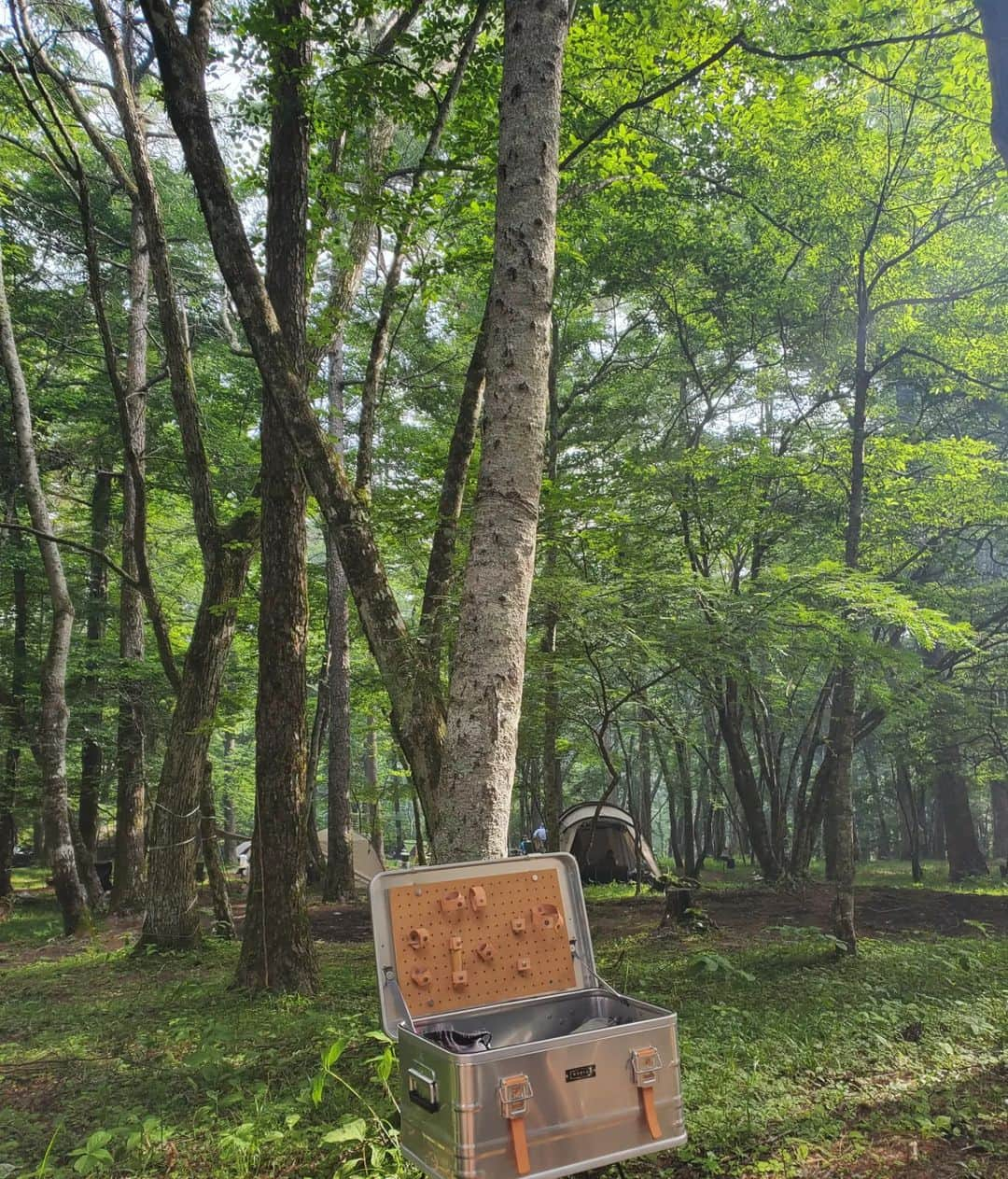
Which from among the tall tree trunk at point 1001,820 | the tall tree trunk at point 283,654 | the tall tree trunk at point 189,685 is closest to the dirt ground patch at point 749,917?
the tall tree trunk at point 189,685

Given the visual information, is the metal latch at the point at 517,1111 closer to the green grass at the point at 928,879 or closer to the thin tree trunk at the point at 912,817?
the green grass at the point at 928,879

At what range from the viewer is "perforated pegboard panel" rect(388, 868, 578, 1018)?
247cm

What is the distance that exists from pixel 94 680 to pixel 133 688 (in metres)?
0.76

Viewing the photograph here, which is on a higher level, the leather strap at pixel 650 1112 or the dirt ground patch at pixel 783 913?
the leather strap at pixel 650 1112

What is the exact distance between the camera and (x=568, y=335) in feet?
42.0

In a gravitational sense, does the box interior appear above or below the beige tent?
above

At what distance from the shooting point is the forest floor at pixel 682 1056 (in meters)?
3.04

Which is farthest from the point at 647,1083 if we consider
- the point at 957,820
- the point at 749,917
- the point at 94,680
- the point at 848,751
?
the point at 957,820

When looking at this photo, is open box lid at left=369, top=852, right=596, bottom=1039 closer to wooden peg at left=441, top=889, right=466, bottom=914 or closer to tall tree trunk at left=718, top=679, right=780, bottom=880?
wooden peg at left=441, top=889, right=466, bottom=914

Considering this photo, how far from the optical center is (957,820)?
695 inches

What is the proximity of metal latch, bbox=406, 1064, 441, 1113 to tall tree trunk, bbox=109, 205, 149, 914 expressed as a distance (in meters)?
9.59

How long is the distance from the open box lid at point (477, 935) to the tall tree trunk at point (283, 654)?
3552mm

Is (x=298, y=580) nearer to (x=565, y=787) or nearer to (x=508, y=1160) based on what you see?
(x=508, y=1160)

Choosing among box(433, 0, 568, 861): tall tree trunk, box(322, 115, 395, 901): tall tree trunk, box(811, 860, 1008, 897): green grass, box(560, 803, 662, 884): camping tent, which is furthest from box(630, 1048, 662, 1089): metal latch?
box(560, 803, 662, 884): camping tent
